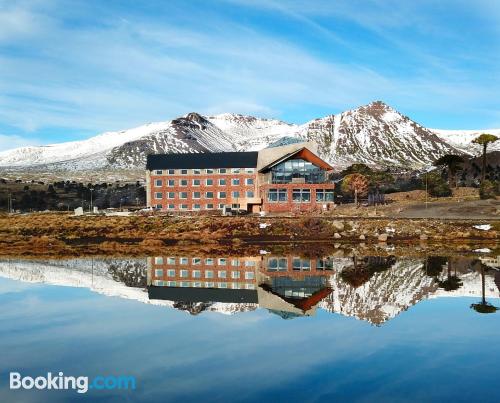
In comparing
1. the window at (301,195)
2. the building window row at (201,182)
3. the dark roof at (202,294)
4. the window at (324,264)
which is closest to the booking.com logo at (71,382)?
the dark roof at (202,294)

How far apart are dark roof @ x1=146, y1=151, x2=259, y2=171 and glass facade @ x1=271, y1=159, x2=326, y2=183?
24.2 feet

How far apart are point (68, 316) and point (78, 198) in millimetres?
128414

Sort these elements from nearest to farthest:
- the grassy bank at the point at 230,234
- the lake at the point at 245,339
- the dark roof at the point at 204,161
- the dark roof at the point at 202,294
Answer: the lake at the point at 245,339
the dark roof at the point at 202,294
the grassy bank at the point at 230,234
the dark roof at the point at 204,161

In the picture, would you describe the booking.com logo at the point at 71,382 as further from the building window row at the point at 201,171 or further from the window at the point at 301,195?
the building window row at the point at 201,171

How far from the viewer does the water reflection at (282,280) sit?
32094 millimetres

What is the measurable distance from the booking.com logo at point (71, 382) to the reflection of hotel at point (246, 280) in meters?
12.1

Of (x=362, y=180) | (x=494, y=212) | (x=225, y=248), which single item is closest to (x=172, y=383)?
(x=225, y=248)

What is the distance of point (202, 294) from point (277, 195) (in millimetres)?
62109

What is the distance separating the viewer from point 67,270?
46.6m

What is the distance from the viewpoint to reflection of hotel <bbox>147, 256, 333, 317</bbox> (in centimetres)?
3409

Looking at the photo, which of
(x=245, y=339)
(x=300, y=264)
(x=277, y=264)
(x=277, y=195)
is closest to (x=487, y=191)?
(x=277, y=195)

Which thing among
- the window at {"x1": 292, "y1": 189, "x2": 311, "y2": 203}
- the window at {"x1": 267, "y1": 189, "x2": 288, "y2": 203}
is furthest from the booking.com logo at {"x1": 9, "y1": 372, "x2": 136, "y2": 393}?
the window at {"x1": 292, "y1": 189, "x2": 311, "y2": 203}

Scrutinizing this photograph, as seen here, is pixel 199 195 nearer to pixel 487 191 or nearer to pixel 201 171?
pixel 201 171

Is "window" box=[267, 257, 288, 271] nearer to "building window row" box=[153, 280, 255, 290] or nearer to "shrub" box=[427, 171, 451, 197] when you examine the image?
"building window row" box=[153, 280, 255, 290]
